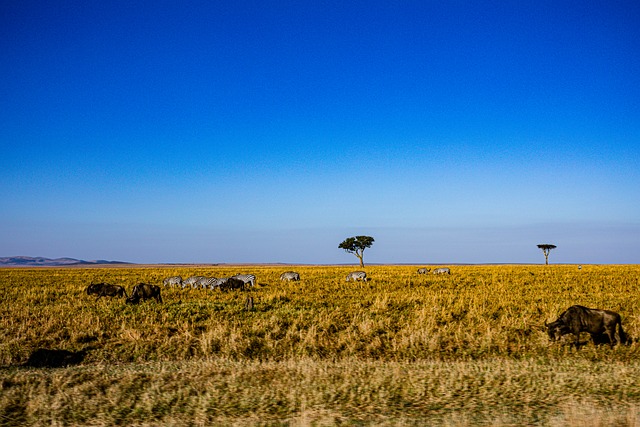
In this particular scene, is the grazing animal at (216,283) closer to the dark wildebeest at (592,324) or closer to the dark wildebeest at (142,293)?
the dark wildebeest at (142,293)

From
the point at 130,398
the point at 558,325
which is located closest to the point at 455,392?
the point at 130,398

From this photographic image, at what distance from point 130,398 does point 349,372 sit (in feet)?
12.7

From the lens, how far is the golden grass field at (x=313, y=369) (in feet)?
21.4

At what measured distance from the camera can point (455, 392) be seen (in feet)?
24.5

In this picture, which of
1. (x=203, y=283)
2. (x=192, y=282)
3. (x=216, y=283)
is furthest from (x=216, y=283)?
(x=192, y=282)

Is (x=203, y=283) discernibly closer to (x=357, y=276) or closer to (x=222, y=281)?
(x=222, y=281)

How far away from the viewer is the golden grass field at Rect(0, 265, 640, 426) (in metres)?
6.52

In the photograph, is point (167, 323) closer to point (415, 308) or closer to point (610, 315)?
point (415, 308)

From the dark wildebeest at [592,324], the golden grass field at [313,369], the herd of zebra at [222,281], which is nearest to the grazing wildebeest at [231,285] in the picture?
the herd of zebra at [222,281]

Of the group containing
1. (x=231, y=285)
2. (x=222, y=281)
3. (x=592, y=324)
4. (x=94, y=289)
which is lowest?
(x=94, y=289)

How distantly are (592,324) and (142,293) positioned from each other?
61.0 ft

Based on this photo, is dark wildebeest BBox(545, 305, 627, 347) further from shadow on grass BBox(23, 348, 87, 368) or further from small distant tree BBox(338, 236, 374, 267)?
small distant tree BBox(338, 236, 374, 267)

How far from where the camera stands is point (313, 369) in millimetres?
9055

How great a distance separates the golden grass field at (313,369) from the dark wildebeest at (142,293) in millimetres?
3269
